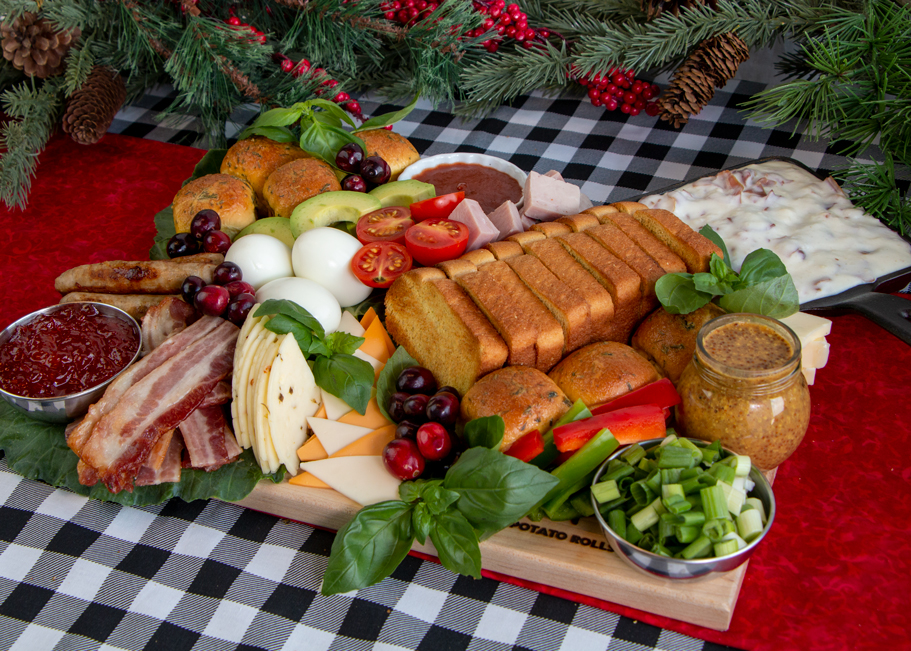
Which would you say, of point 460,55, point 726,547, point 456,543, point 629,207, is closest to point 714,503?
point 726,547

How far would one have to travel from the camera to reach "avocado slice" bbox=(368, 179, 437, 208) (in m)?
2.62

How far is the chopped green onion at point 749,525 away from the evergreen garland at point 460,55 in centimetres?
147

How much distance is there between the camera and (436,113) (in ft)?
12.0

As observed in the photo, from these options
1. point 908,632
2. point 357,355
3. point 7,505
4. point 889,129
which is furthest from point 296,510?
point 889,129

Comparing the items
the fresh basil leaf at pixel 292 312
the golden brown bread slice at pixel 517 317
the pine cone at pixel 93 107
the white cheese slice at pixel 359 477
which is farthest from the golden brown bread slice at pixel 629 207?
the pine cone at pixel 93 107

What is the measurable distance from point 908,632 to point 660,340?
90 cm

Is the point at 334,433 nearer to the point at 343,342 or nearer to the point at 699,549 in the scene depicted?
the point at 343,342

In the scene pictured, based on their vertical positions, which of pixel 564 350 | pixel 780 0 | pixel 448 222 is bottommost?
pixel 564 350

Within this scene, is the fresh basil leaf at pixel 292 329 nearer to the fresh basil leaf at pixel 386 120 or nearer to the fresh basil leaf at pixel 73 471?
the fresh basil leaf at pixel 73 471

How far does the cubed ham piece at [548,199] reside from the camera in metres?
2.51

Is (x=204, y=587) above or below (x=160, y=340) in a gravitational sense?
below

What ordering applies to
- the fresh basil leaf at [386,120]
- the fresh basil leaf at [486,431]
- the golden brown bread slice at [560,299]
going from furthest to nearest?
the fresh basil leaf at [386,120] → the golden brown bread slice at [560,299] → the fresh basil leaf at [486,431]

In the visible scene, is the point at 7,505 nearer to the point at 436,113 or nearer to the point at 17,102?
the point at 17,102

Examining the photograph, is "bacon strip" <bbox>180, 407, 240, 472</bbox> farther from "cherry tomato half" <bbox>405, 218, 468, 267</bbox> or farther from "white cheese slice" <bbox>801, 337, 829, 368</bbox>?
"white cheese slice" <bbox>801, 337, 829, 368</bbox>
